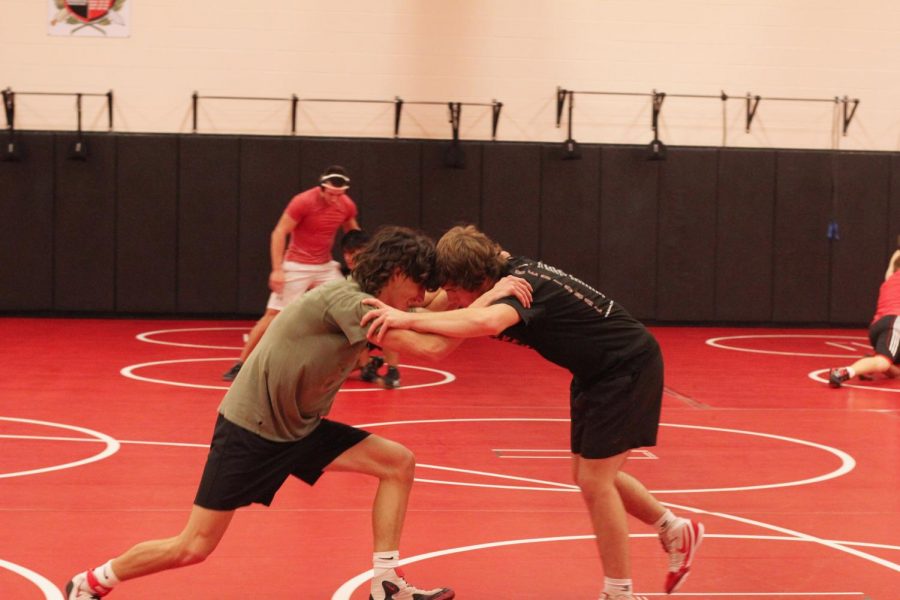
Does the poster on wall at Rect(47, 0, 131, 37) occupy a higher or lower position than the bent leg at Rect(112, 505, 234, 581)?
higher

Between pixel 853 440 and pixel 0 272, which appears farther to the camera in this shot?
pixel 0 272

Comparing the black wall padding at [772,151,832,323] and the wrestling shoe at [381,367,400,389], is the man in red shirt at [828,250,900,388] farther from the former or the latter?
the black wall padding at [772,151,832,323]

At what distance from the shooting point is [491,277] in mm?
4367

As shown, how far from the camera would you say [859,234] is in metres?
16.1

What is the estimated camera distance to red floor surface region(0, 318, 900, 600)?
16.1 ft

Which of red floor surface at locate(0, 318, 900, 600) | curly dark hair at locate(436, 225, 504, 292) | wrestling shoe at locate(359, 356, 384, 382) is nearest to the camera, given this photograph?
curly dark hair at locate(436, 225, 504, 292)

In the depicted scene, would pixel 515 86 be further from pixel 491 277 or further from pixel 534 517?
pixel 491 277

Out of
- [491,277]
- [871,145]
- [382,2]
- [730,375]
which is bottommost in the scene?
[730,375]

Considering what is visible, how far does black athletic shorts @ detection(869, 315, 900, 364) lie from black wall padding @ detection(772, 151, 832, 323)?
5.13 meters

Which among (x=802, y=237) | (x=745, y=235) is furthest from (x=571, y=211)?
(x=802, y=237)

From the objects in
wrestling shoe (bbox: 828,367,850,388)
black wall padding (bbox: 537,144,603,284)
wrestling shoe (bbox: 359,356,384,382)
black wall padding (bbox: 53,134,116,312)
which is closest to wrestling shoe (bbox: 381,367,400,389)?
wrestling shoe (bbox: 359,356,384,382)

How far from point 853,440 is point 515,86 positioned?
28.9 ft

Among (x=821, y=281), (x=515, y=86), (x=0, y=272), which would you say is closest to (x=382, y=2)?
(x=515, y=86)

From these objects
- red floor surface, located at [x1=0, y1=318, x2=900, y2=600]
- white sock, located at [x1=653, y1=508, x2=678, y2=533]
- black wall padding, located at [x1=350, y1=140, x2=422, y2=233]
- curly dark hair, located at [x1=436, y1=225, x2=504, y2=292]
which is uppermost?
black wall padding, located at [x1=350, y1=140, x2=422, y2=233]
